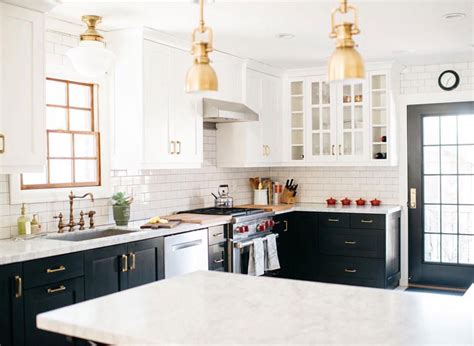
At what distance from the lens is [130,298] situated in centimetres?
236

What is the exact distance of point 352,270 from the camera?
6215 millimetres

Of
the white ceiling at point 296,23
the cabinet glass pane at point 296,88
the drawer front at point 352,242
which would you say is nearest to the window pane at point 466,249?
the drawer front at point 352,242

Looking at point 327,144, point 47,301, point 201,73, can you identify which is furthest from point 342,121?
point 201,73

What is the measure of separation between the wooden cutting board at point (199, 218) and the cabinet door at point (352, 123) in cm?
199

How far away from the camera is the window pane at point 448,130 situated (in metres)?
6.40

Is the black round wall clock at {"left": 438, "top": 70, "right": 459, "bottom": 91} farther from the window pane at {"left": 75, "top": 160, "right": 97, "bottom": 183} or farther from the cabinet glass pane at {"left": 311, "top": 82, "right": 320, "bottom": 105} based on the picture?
the window pane at {"left": 75, "top": 160, "right": 97, "bottom": 183}

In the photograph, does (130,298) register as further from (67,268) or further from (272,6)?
(272,6)

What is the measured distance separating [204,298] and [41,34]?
2.40 metres

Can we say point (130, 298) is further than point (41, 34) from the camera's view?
No

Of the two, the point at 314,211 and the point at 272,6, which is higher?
the point at 272,6

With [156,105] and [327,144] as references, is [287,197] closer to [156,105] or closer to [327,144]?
[327,144]

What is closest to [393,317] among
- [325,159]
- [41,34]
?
[41,34]

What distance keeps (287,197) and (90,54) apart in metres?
3.44

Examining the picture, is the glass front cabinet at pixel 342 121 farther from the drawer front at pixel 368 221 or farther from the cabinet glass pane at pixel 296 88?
the drawer front at pixel 368 221
